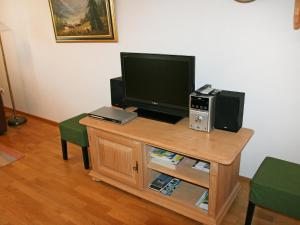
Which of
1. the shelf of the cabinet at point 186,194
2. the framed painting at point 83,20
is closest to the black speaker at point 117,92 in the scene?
the framed painting at point 83,20

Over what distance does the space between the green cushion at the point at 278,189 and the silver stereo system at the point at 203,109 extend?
47 cm

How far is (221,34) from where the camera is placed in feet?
6.53

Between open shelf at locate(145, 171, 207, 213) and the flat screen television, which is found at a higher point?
the flat screen television

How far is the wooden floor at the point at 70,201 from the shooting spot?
193 cm

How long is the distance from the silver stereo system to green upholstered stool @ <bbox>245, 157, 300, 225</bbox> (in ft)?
1.54

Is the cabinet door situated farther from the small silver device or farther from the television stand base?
the television stand base

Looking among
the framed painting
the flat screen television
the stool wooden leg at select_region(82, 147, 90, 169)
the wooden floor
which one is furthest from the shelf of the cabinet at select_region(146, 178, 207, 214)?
the framed painting

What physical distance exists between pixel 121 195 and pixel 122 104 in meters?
0.81

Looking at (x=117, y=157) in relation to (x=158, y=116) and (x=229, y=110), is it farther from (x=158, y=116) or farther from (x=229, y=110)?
(x=229, y=110)

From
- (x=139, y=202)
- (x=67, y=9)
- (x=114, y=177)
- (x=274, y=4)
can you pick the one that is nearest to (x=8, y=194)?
(x=114, y=177)

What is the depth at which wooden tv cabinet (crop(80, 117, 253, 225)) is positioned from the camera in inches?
66.7

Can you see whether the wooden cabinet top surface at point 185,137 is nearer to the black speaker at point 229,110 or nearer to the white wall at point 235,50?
the black speaker at point 229,110

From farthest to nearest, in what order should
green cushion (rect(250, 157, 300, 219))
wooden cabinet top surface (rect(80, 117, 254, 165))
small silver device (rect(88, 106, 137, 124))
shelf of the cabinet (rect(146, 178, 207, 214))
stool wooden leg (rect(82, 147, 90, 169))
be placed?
stool wooden leg (rect(82, 147, 90, 169)), small silver device (rect(88, 106, 137, 124)), shelf of the cabinet (rect(146, 178, 207, 214)), wooden cabinet top surface (rect(80, 117, 254, 165)), green cushion (rect(250, 157, 300, 219))

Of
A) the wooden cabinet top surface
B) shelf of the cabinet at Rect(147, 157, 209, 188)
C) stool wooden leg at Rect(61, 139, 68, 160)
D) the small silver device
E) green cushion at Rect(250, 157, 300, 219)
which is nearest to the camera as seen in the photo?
green cushion at Rect(250, 157, 300, 219)
